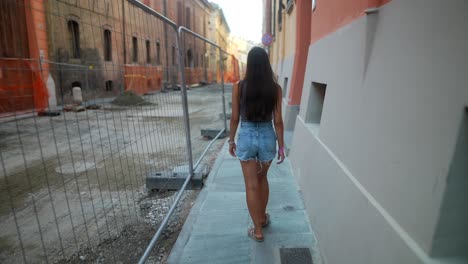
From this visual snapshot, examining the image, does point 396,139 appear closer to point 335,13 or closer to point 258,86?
point 258,86

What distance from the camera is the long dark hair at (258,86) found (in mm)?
2762

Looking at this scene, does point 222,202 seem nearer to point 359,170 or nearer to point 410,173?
point 359,170

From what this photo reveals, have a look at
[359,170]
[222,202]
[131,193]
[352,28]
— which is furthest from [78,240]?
[352,28]

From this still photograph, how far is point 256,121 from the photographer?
9.31 feet

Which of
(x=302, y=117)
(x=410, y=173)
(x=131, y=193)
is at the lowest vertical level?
(x=131, y=193)

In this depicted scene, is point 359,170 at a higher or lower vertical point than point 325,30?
lower

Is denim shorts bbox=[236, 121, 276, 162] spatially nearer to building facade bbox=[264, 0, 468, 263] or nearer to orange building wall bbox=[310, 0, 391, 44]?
building facade bbox=[264, 0, 468, 263]

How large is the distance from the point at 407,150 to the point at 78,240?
315cm

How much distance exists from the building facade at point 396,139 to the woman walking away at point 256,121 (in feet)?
1.71

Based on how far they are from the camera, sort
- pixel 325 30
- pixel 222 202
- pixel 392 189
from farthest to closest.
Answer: pixel 325 30, pixel 222 202, pixel 392 189

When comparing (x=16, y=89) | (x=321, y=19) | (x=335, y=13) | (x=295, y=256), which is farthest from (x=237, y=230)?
(x=321, y=19)

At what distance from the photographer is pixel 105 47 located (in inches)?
128

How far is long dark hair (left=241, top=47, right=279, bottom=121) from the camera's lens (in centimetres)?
276

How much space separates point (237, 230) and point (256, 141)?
93 centimetres
